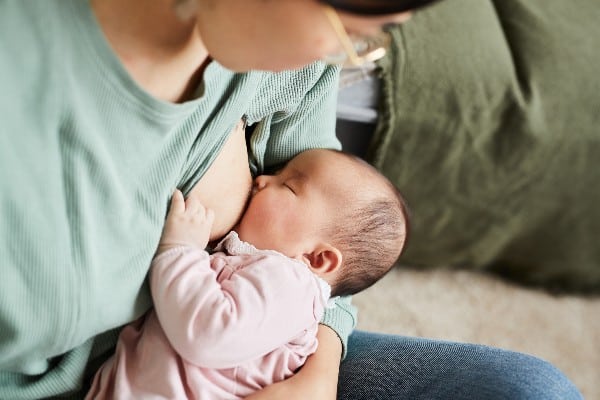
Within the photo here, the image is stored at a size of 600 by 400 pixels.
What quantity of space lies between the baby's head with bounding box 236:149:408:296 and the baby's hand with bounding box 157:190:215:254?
14 centimetres

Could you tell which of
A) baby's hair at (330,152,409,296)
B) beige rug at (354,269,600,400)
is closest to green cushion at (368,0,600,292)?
beige rug at (354,269,600,400)

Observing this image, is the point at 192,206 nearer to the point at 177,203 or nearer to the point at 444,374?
the point at 177,203

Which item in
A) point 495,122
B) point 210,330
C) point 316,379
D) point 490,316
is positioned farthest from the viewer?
point 490,316

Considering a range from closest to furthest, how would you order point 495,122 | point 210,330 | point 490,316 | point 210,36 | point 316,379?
point 210,36 → point 210,330 → point 316,379 → point 495,122 → point 490,316

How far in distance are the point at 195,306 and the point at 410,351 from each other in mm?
330

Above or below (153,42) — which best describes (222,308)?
below

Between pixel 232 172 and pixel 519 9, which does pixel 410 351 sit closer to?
pixel 232 172

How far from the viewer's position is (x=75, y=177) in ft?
2.07

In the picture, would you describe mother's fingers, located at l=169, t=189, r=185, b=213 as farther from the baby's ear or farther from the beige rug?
the beige rug

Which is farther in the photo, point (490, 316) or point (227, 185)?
point (490, 316)

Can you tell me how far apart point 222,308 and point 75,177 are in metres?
0.22

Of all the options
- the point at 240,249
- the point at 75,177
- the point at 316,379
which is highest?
the point at 75,177

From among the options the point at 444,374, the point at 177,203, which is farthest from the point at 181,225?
the point at 444,374

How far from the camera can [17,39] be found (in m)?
0.58
